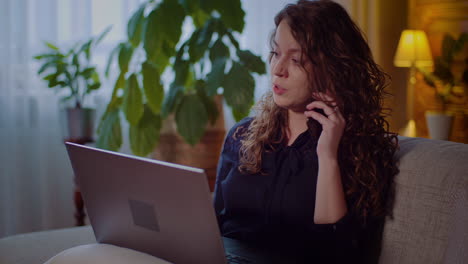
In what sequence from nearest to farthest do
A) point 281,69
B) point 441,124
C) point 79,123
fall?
point 281,69 < point 79,123 < point 441,124

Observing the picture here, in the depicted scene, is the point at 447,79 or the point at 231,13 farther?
the point at 447,79

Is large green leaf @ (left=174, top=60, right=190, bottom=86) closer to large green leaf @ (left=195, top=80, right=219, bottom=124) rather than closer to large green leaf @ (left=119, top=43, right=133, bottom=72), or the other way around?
large green leaf @ (left=195, top=80, right=219, bottom=124)

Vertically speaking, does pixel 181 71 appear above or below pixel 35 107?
above

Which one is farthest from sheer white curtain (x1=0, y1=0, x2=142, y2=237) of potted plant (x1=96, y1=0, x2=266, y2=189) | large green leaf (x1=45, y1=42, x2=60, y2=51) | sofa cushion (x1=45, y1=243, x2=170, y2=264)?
sofa cushion (x1=45, y1=243, x2=170, y2=264)

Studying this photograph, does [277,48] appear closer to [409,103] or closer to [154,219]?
[154,219]

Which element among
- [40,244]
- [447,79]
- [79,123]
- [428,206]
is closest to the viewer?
[428,206]

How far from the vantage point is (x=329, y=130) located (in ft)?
3.57

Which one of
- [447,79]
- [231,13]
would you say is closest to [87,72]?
[231,13]

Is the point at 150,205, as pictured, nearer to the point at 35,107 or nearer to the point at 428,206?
the point at 428,206

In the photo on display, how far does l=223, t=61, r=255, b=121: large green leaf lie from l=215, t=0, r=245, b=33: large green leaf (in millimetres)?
185

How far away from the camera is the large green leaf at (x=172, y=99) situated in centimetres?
237

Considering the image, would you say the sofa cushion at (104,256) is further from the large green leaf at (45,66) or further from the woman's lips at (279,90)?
the large green leaf at (45,66)

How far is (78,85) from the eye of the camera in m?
2.49

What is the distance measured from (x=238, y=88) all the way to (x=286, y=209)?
1141mm
